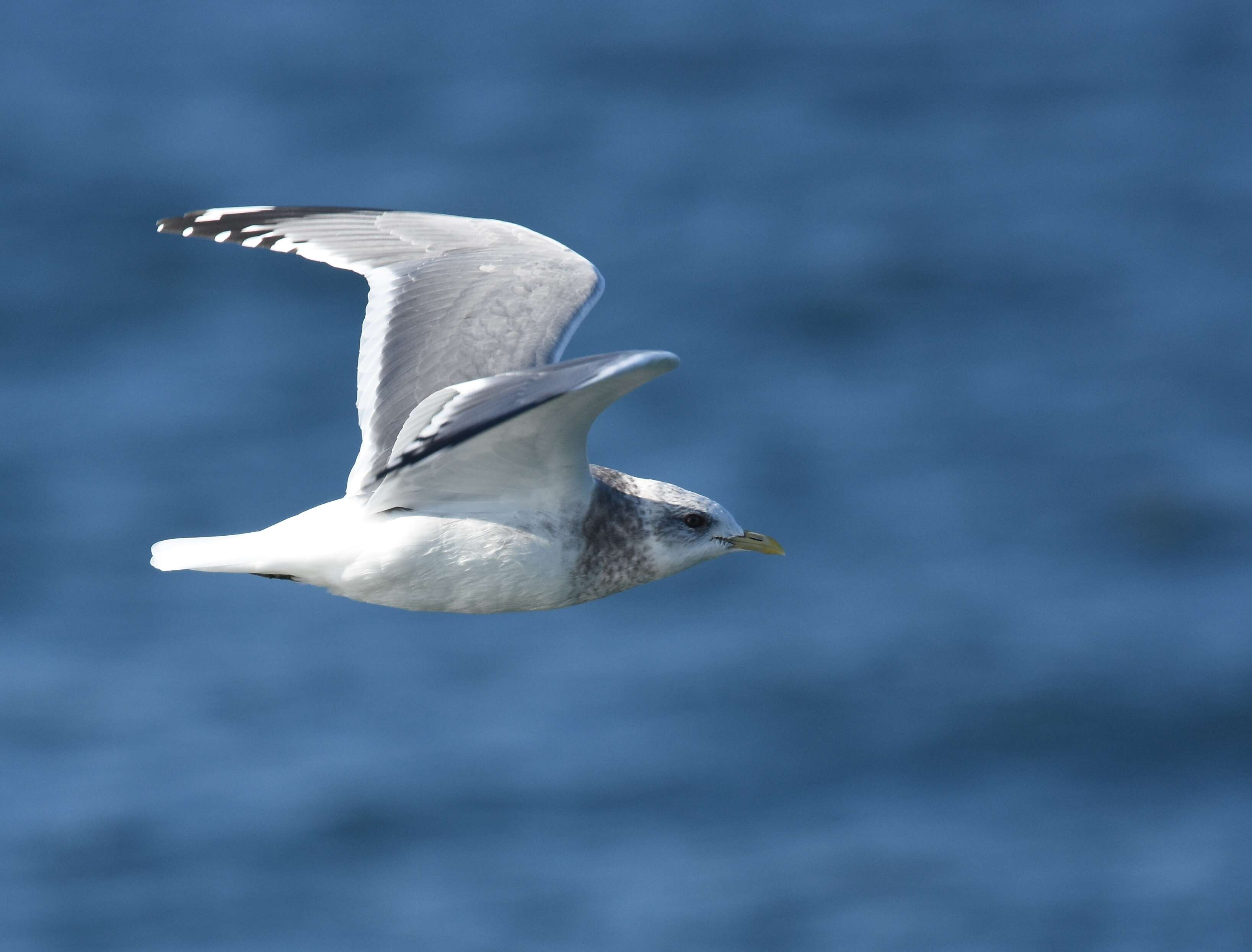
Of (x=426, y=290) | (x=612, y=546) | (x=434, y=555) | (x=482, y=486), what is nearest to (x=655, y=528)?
(x=612, y=546)

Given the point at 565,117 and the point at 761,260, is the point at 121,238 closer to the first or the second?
the point at 565,117

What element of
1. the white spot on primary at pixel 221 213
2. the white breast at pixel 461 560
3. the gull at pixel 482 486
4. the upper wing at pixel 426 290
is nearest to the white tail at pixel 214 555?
the gull at pixel 482 486

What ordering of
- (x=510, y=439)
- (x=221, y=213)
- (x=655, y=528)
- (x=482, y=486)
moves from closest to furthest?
1. (x=510, y=439)
2. (x=482, y=486)
3. (x=655, y=528)
4. (x=221, y=213)

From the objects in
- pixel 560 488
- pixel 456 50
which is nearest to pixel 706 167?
pixel 456 50

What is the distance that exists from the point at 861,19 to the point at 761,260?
6.05 metres

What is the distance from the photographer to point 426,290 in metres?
8.27

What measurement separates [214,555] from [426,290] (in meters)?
1.63

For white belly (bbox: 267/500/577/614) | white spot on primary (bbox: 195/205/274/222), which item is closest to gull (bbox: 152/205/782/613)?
white belly (bbox: 267/500/577/614)

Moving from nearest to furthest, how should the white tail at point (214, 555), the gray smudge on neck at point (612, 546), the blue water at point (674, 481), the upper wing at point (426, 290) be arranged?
the white tail at point (214, 555)
the gray smudge on neck at point (612, 546)
the upper wing at point (426, 290)
the blue water at point (674, 481)

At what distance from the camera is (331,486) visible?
22438mm

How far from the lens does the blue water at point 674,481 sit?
23.1 m

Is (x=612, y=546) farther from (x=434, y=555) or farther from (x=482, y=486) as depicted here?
(x=434, y=555)

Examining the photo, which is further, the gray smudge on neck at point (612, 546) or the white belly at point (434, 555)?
the gray smudge on neck at point (612, 546)

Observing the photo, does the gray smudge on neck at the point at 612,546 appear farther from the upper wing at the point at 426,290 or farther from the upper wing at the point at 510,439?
the upper wing at the point at 426,290
